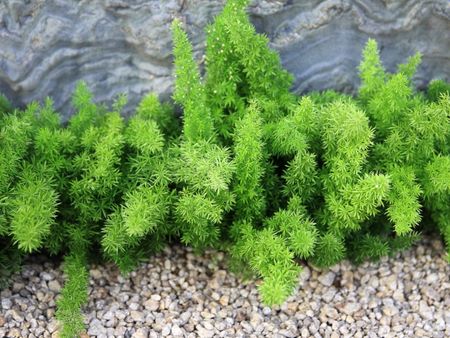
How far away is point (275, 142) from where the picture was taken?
2496 mm

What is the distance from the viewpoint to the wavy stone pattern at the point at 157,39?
2871 millimetres

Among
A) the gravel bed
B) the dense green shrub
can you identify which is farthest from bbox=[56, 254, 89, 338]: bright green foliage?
the gravel bed

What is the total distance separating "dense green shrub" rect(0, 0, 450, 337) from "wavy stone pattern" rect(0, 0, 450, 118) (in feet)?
0.93

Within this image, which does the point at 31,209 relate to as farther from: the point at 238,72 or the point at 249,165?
the point at 238,72

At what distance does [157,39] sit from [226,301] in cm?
123

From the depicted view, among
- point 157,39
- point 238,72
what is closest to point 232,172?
point 238,72

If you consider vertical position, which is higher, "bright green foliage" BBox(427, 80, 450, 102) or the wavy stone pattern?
the wavy stone pattern

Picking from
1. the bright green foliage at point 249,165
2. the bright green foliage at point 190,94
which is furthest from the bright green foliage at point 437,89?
the bright green foliage at point 190,94

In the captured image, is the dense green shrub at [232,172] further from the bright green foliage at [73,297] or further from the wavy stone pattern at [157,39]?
the wavy stone pattern at [157,39]

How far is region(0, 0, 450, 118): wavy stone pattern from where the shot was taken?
9.42 feet

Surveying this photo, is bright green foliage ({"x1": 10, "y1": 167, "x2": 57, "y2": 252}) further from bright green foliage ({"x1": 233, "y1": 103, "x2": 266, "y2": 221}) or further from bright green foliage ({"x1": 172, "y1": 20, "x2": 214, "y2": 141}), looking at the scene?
bright green foliage ({"x1": 233, "y1": 103, "x2": 266, "y2": 221})

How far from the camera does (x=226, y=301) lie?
2.64 metres

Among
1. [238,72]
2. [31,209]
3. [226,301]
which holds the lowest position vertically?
[226,301]

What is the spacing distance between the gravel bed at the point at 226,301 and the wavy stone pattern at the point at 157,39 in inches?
33.1
